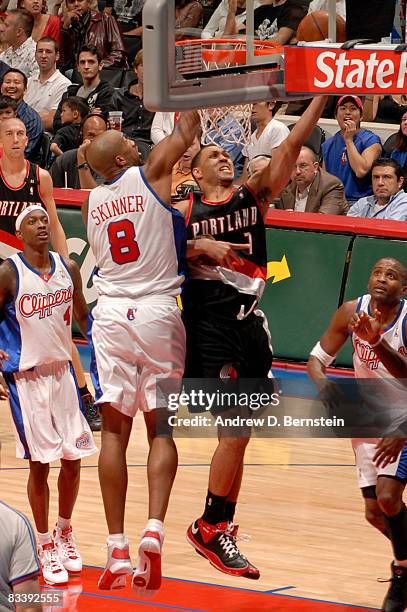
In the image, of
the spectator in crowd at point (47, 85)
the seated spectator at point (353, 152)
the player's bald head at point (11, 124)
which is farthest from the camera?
the spectator in crowd at point (47, 85)

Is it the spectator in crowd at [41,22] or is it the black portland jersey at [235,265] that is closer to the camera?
the black portland jersey at [235,265]

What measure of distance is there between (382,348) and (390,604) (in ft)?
4.64

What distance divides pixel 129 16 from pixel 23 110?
4140mm

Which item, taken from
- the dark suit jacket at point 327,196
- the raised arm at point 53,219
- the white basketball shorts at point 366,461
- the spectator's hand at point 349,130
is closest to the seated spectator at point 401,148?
the spectator's hand at point 349,130

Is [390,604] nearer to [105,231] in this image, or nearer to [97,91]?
[105,231]

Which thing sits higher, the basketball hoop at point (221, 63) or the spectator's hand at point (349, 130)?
the basketball hoop at point (221, 63)

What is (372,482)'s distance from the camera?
7.71 m

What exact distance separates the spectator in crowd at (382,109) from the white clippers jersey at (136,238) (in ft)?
26.1

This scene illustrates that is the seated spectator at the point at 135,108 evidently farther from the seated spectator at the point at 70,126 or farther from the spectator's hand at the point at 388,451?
the spectator's hand at the point at 388,451

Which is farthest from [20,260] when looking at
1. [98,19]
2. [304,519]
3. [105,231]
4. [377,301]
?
[98,19]

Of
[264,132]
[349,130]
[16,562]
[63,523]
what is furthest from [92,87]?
[16,562]

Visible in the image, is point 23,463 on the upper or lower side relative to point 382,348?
lower

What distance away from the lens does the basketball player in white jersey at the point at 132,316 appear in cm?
723

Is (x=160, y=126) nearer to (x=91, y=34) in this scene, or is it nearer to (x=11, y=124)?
(x=91, y=34)
